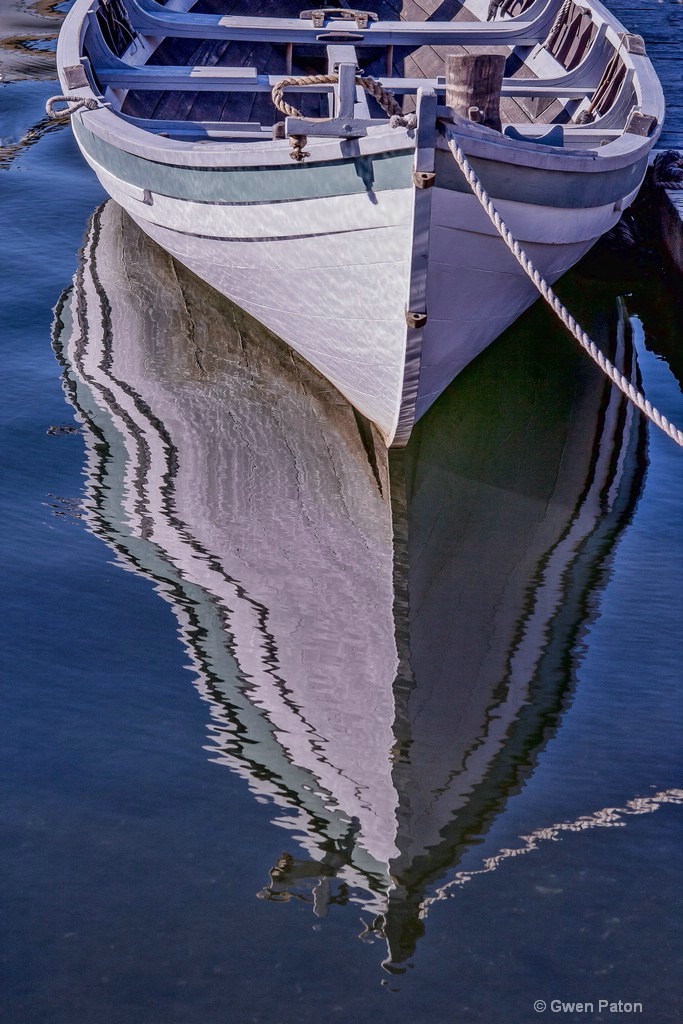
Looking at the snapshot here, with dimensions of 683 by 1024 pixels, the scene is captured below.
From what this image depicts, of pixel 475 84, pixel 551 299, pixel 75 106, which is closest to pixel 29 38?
pixel 75 106

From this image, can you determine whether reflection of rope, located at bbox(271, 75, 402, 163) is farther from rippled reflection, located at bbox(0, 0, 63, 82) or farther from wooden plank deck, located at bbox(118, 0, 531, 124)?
rippled reflection, located at bbox(0, 0, 63, 82)

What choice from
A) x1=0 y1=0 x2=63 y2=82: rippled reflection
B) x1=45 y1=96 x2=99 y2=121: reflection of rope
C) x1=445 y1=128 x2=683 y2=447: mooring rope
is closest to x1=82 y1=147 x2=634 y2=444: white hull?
x1=445 y1=128 x2=683 y2=447: mooring rope

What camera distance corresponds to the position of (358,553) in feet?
13.9

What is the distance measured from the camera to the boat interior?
6.20 meters

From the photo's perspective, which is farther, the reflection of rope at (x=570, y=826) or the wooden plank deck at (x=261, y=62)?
the wooden plank deck at (x=261, y=62)

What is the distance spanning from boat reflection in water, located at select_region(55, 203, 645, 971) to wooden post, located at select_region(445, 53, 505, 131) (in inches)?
53.5

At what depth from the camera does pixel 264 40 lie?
7.25 metres

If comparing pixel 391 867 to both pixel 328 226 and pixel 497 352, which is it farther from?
pixel 497 352

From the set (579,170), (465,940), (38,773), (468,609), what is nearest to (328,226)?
(579,170)

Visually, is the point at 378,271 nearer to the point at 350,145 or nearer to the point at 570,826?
the point at 350,145

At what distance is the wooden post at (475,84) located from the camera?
446 cm

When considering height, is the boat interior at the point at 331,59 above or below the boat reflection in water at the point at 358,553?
above

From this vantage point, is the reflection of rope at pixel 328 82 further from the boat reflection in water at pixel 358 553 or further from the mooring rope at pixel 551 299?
the boat reflection in water at pixel 358 553

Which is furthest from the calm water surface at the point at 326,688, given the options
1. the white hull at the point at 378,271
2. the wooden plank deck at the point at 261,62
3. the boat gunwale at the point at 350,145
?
the wooden plank deck at the point at 261,62
